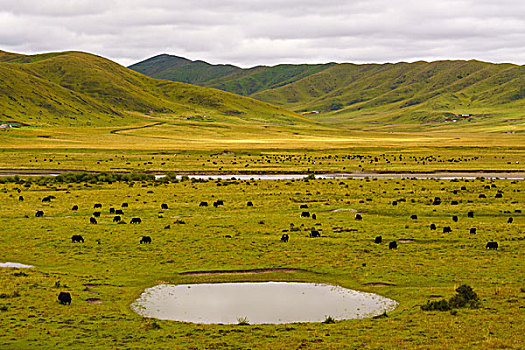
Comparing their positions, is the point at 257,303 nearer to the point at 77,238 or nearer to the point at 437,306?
the point at 437,306

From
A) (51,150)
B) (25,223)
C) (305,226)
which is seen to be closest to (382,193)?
(305,226)

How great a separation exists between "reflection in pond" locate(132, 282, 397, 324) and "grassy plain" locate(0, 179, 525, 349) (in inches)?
32.6

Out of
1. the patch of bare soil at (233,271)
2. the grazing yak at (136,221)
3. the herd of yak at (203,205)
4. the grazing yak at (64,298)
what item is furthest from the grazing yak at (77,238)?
the grazing yak at (64,298)

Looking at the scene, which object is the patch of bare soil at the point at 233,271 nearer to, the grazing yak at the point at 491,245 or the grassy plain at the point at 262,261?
the grassy plain at the point at 262,261

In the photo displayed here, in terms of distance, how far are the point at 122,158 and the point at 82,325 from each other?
103 metres

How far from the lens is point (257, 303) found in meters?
23.6

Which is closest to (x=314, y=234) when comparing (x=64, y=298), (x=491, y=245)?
(x=491, y=245)

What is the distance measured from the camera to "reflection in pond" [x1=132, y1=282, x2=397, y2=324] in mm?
21656

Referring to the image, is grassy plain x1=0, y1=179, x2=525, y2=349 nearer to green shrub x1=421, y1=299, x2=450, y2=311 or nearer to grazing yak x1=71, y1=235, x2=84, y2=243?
green shrub x1=421, y1=299, x2=450, y2=311

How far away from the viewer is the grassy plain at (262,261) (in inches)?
731

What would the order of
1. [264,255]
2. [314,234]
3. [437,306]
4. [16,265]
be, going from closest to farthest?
[437,306] → [16,265] → [264,255] → [314,234]

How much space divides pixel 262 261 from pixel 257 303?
6.88m

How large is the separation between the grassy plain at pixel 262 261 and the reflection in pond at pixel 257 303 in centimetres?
83

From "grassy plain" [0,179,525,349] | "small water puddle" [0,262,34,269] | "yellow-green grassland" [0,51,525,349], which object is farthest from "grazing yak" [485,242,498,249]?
"small water puddle" [0,262,34,269]
